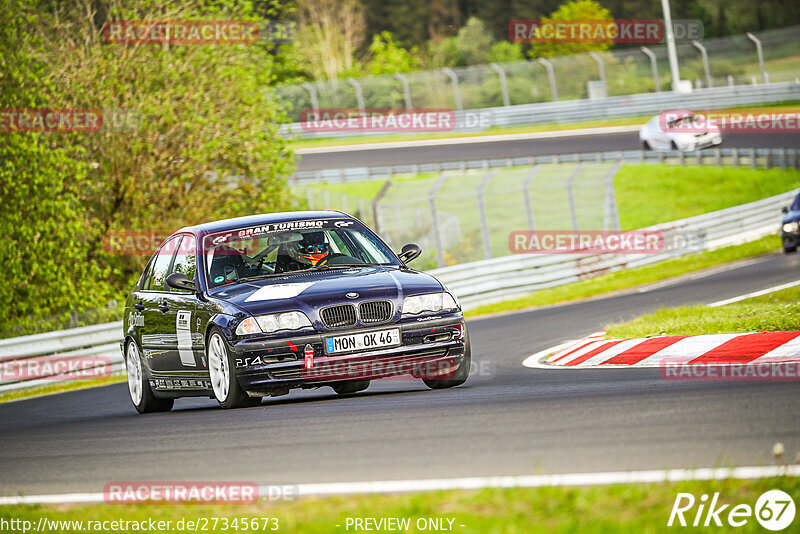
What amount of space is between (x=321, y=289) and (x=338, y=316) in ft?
1.01

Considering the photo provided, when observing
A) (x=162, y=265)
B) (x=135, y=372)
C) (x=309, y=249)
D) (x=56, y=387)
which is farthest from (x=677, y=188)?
(x=309, y=249)

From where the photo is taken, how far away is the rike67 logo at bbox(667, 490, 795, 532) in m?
4.16

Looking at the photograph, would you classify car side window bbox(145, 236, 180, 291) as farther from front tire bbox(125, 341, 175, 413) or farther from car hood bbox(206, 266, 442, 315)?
car hood bbox(206, 266, 442, 315)

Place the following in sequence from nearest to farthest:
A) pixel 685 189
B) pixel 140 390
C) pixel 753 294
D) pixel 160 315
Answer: pixel 160 315
pixel 140 390
pixel 753 294
pixel 685 189

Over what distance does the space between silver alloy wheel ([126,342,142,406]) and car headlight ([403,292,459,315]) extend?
3069 millimetres

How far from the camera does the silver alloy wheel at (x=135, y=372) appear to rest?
424 inches

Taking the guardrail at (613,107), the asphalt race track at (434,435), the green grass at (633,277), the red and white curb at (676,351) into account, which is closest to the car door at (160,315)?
the asphalt race track at (434,435)

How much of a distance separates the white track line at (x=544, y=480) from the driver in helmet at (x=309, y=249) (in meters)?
4.50

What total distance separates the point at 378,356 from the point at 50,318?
40.1 feet

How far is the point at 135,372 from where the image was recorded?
10.9 meters

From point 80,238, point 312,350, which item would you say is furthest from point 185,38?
point 312,350

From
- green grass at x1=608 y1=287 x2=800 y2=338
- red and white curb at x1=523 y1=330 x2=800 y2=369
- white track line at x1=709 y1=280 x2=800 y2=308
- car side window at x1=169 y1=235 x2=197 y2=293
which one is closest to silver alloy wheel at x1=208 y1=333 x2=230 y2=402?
car side window at x1=169 y1=235 x2=197 y2=293

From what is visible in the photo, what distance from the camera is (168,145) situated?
2347 cm

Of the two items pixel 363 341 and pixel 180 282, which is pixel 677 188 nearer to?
pixel 180 282
